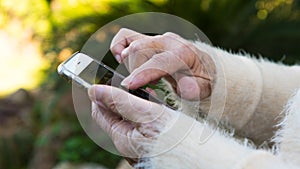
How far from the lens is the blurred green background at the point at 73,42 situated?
91.3 inches

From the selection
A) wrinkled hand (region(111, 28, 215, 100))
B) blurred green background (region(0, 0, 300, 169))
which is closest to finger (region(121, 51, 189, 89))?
wrinkled hand (region(111, 28, 215, 100))

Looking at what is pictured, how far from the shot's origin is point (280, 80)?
103 cm

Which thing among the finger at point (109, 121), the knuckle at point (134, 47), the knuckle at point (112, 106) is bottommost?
the finger at point (109, 121)

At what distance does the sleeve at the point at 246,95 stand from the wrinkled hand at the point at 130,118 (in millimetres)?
230

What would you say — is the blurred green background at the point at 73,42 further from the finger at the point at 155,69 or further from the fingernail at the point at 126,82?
the fingernail at the point at 126,82

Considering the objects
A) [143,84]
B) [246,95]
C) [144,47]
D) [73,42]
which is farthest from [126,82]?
[73,42]

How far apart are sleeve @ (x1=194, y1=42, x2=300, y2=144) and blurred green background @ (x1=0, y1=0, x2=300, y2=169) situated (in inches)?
46.9

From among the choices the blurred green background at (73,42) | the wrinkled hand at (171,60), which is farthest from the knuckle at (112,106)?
the blurred green background at (73,42)

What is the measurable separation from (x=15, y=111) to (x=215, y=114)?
2195 mm

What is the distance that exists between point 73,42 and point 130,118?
1.67 metres

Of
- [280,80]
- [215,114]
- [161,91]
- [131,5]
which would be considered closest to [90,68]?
[161,91]

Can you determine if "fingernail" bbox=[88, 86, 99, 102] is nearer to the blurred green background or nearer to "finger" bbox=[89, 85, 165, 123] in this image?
"finger" bbox=[89, 85, 165, 123]

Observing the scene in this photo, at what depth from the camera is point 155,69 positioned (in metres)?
0.86

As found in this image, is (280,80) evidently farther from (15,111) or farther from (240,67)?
(15,111)
